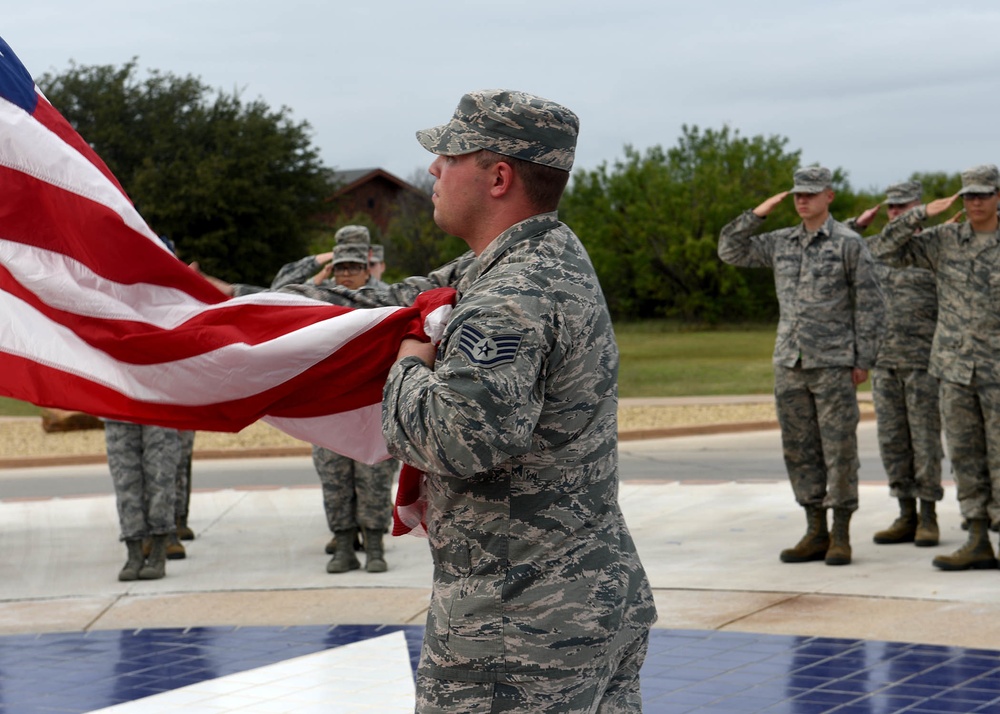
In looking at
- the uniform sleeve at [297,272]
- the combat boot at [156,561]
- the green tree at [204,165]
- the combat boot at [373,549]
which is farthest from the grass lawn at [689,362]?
the uniform sleeve at [297,272]

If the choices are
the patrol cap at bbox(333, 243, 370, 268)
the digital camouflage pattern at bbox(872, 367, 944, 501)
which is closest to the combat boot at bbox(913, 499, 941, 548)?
the digital camouflage pattern at bbox(872, 367, 944, 501)

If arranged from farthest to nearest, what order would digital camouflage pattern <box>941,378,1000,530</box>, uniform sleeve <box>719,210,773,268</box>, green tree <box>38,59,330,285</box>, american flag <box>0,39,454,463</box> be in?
green tree <box>38,59,330,285</box> < uniform sleeve <box>719,210,773,268</box> < digital camouflage pattern <box>941,378,1000,530</box> < american flag <box>0,39,454,463</box>

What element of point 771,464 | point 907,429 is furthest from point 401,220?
point 907,429

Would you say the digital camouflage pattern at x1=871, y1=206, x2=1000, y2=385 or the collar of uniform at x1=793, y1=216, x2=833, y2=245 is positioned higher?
the collar of uniform at x1=793, y1=216, x2=833, y2=245

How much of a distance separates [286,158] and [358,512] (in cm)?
4306

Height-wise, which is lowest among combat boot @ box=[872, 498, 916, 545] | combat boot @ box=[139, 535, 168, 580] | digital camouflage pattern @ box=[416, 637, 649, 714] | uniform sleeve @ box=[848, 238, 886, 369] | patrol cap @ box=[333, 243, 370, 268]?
combat boot @ box=[872, 498, 916, 545]

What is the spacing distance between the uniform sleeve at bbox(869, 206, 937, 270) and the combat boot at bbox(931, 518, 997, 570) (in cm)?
178

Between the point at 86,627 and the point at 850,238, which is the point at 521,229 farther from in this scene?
the point at 850,238

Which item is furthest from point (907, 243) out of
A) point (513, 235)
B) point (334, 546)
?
point (513, 235)

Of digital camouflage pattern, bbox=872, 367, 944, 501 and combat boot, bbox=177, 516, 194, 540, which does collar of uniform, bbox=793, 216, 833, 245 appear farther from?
combat boot, bbox=177, 516, 194, 540

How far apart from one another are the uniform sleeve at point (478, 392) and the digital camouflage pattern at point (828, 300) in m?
6.24

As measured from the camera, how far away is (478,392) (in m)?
2.78

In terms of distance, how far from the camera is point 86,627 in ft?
25.6

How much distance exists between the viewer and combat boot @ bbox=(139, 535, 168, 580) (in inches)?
362
